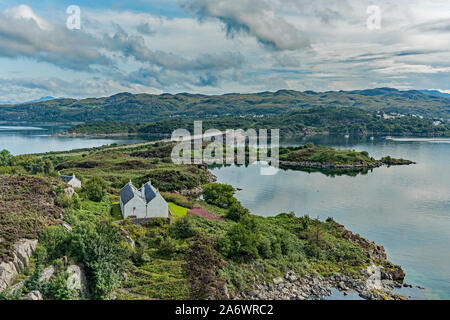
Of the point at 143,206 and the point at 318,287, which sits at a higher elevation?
the point at 143,206

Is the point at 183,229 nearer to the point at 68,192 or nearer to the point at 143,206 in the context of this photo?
the point at 143,206

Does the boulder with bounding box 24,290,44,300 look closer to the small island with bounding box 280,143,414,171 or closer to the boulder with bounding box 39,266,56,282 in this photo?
the boulder with bounding box 39,266,56,282

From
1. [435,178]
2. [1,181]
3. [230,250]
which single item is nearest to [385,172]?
[435,178]

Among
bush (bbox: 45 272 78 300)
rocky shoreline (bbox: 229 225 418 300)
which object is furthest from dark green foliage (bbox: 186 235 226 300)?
bush (bbox: 45 272 78 300)

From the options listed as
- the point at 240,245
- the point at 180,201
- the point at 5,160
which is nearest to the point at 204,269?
the point at 240,245

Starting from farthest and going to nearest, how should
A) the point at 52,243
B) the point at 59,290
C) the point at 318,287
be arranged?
the point at 318,287, the point at 52,243, the point at 59,290
